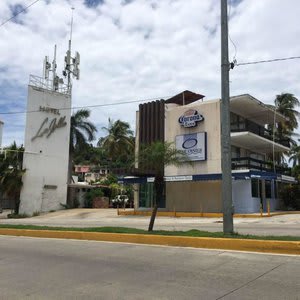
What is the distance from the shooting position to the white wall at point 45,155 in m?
41.1

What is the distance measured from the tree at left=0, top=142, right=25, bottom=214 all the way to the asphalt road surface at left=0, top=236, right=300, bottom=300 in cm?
2902

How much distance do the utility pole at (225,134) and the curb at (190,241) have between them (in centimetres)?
170

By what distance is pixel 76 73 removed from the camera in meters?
45.0

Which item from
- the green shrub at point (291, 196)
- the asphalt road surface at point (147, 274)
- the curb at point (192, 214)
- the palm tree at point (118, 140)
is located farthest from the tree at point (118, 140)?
the asphalt road surface at point (147, 274)

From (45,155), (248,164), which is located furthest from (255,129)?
(45,155)

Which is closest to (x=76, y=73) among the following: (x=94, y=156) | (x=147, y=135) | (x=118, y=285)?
(x=147, y=135)

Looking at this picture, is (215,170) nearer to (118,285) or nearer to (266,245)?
(266,245)

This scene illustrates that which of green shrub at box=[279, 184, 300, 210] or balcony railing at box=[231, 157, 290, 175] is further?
green shrub at box=[279, 184, 300, 210]

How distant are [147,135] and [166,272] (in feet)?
98.6

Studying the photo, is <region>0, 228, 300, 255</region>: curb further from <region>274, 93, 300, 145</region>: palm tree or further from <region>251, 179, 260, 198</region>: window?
<region>274, 93, 300, 145</region>: palm tree

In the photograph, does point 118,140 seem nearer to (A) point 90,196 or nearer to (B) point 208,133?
(A) point 90,196

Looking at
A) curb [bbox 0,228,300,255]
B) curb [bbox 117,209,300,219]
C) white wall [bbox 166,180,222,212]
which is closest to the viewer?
curb [bbox 0,228,300,255]

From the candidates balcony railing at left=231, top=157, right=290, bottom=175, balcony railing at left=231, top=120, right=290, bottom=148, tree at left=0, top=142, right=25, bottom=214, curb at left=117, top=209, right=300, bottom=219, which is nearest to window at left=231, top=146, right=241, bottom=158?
balcony railing at left=231, top=157, right=290, bottom=175

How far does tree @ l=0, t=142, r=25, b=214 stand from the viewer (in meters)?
40.0
